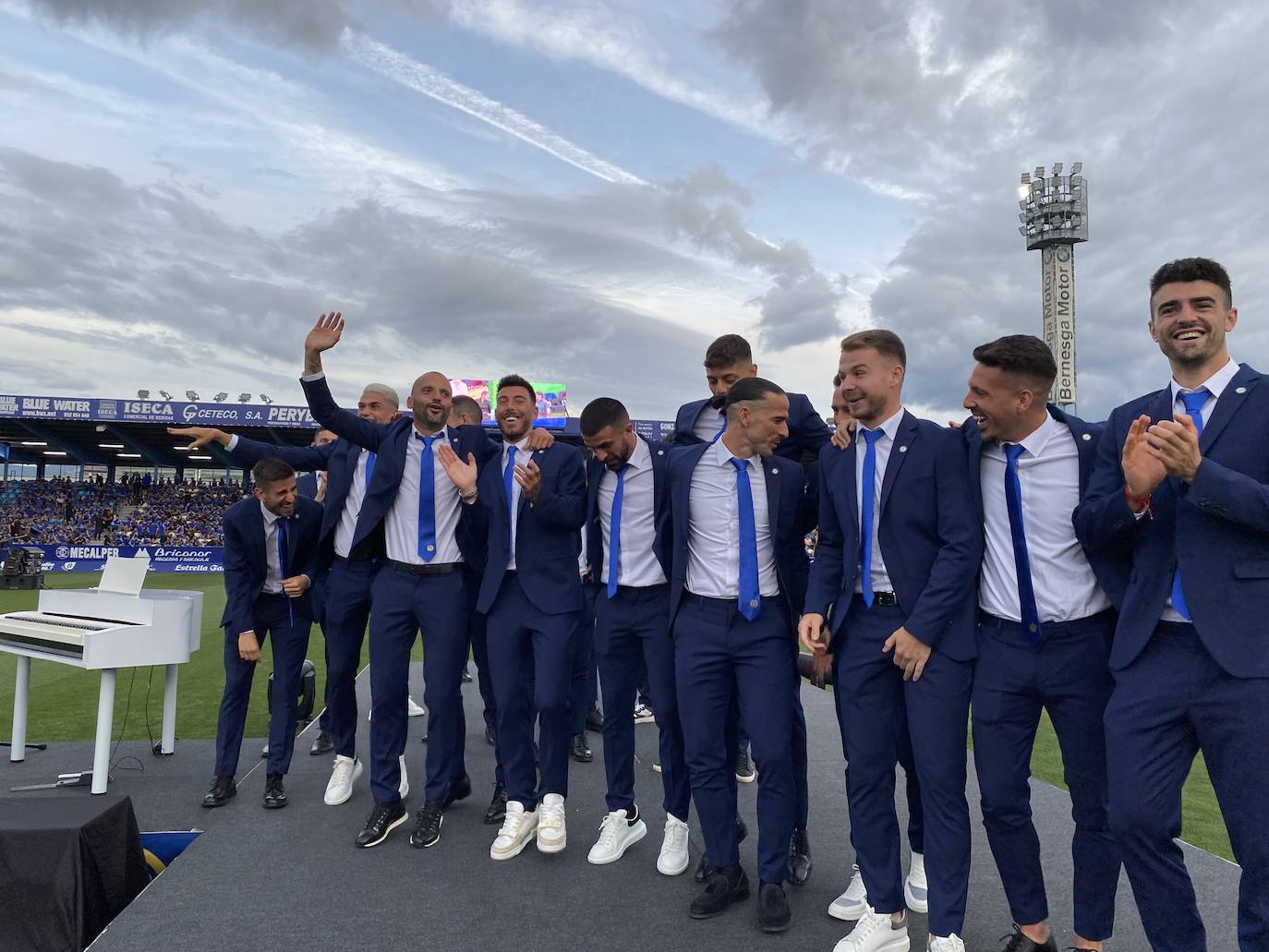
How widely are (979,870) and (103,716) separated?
507cm

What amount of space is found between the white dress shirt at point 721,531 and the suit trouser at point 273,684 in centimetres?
288

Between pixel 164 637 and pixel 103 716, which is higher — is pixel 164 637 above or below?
above

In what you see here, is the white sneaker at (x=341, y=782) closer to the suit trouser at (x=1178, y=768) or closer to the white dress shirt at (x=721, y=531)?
the white dress shirt at (x=721, y=531)

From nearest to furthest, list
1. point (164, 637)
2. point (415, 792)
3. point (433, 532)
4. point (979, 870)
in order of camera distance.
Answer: point (979, 870), point (433, 532), point (415, 792), point (164, 637)

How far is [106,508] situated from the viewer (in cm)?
3666

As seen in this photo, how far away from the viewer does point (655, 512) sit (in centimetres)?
395

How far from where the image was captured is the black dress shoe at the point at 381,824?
158 inches

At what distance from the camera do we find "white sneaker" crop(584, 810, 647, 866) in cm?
380

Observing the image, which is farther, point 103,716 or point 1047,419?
point 103,716

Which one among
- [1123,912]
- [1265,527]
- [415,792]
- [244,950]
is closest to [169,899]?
[244,950]

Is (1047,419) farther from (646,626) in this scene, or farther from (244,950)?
(244,950)

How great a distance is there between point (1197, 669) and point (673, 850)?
2345 millimetres

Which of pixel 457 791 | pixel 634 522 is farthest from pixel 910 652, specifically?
pixel 457 791

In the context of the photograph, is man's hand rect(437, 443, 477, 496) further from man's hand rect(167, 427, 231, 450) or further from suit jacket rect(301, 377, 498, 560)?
man's hand rect(167, 427, 231, 450)
